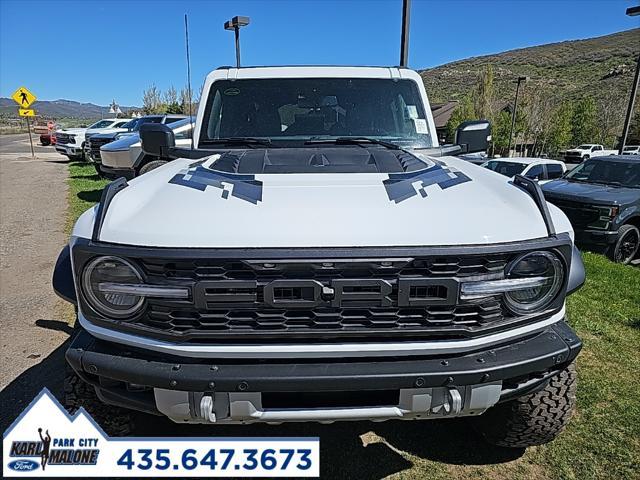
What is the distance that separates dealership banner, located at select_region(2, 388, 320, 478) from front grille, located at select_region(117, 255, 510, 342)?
0.44 metres

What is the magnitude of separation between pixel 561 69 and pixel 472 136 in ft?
262

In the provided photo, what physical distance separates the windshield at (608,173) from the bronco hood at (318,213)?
7.84 meters

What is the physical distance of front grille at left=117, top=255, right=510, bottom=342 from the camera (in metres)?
1.79

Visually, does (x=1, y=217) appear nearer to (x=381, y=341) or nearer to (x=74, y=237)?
(x=74, y=237)

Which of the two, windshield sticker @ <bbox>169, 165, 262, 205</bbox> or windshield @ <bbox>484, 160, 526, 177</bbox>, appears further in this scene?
windshield @ <bbox>484, 160, 526, 177</bbox>

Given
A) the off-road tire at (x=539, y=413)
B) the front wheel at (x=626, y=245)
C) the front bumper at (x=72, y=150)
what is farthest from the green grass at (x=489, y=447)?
the front bumper at (x=72, y=150)

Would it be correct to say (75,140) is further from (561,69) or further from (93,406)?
(561,69)

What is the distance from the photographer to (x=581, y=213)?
787 centimetres

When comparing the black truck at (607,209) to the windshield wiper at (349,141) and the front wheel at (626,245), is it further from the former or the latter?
the windshield wiper at (349,141)

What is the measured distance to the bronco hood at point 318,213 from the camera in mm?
1789

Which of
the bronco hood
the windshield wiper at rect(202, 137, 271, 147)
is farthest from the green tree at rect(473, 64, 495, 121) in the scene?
the bronco hood

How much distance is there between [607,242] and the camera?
767 centimetres

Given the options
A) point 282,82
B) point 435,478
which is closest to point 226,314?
point 435,478

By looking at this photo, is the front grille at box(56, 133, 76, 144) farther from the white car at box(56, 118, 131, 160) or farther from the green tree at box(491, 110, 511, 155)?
the green tree at box(491, 110, 511, 155)
